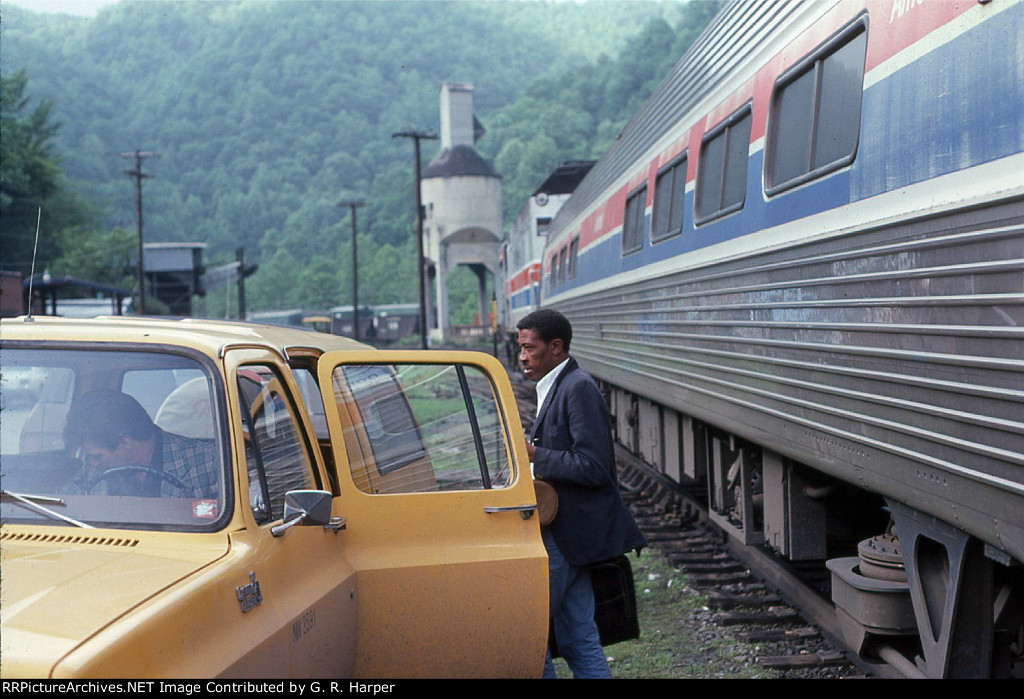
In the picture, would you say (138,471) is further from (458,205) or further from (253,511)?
(458,205)

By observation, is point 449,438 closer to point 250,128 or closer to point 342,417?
Answer: point 342,417

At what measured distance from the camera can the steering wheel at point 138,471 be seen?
Answer: 3.05m

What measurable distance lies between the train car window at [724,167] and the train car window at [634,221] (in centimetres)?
224

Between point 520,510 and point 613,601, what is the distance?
2.83ft


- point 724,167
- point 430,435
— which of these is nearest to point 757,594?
point 724,167

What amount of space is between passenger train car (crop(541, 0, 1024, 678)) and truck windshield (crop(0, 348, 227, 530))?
230 centimetres

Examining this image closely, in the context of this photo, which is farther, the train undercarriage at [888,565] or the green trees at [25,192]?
the green trees at [25,192]

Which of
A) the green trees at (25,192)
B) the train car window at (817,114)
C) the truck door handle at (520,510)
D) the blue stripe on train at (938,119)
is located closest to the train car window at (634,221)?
the train car window at (817,114)

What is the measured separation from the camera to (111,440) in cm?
312

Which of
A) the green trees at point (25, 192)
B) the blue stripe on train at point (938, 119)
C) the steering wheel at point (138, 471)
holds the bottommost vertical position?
the steering wheel at point (138, 471)

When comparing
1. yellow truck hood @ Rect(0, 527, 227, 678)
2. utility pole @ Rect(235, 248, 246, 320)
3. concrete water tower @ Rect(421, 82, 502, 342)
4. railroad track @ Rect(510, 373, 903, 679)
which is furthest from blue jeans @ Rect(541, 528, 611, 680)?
concrete water tower @ Rect(421, 82, 502, 342)

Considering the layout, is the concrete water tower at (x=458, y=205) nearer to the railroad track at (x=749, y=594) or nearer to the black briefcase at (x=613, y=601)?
the railroad track at (x=749, y=594)
